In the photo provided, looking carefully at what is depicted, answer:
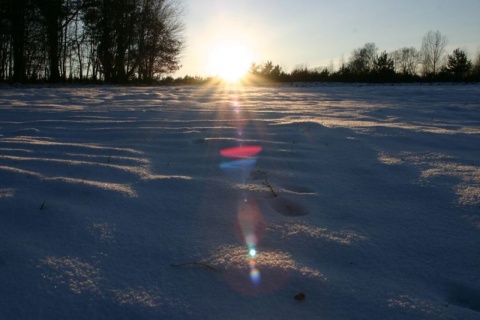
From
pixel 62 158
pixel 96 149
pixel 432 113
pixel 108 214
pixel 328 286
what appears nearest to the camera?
pixel 328 286

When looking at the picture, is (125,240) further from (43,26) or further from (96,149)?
(43,26)

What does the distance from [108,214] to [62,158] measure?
0.98 metres

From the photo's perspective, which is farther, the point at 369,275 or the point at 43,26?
the point at 43,26

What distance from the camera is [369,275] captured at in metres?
1.26

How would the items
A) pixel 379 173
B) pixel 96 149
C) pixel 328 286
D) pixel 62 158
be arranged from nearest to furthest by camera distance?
1. pixel 328 286
2. pixel 379 173
3. pixel 62 158
4. pixel 96 149

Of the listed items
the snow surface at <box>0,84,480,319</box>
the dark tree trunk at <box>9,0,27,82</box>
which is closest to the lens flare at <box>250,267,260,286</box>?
the snow surface at <box>0,84,480,319</box>

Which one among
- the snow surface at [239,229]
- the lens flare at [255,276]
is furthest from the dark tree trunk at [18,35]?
the lens flare at [255,276]

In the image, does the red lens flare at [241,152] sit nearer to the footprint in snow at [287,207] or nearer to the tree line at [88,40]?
the footprint in snow at [287,207]

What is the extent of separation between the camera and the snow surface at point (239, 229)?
112cm

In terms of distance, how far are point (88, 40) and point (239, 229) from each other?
2297 cm

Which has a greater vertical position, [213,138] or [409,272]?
[213,138]

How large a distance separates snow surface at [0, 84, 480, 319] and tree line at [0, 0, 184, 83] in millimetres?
18177

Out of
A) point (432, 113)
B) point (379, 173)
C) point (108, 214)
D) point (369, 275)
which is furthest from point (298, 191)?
point (432, 113)

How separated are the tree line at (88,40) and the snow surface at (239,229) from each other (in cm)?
1818
